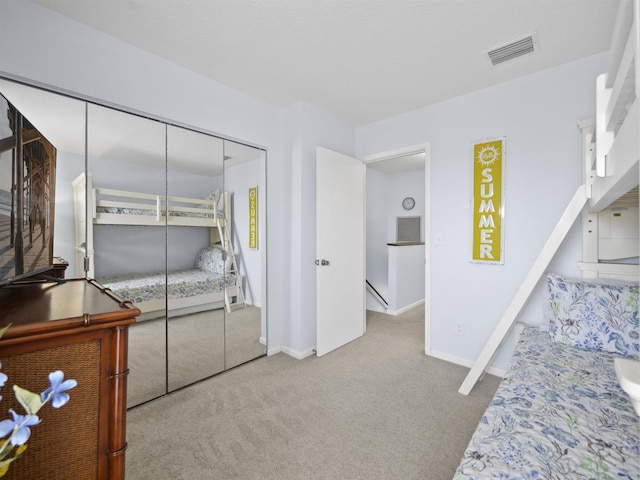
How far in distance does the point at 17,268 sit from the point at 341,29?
206 cm

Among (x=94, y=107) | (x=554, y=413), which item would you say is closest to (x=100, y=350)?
(x=554, y=413)

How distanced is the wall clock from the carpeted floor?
336cm

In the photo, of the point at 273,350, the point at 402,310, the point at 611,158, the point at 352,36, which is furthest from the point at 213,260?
the point at 402,310

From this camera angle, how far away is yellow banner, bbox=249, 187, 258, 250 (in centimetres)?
277

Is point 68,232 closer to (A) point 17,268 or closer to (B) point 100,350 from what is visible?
(A) point 17,268

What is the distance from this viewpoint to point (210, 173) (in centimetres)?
248

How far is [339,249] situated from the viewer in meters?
3.16

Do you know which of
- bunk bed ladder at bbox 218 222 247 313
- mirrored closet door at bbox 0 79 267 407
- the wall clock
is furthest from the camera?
the wall clock

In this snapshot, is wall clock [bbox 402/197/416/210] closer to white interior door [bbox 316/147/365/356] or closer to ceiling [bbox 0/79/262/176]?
white interior door [bbox 316/147/365/356]

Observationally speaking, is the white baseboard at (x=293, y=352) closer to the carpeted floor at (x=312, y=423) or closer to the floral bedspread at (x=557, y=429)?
the carpeted floor at (x=312, y=423)

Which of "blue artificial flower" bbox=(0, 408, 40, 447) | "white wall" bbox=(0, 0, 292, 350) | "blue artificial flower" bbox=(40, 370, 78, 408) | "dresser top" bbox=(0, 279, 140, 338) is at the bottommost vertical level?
"blue artificial flower" bbox=(0, 408, 40, 447)

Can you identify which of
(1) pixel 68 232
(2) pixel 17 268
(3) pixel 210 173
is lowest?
(2) pixel 17 268

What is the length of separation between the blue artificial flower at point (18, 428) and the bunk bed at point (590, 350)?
979 mm

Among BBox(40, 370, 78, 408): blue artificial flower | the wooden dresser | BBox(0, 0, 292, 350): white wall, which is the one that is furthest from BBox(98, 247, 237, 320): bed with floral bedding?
BBox(40, 370, 78, 408): blue artificial flower
